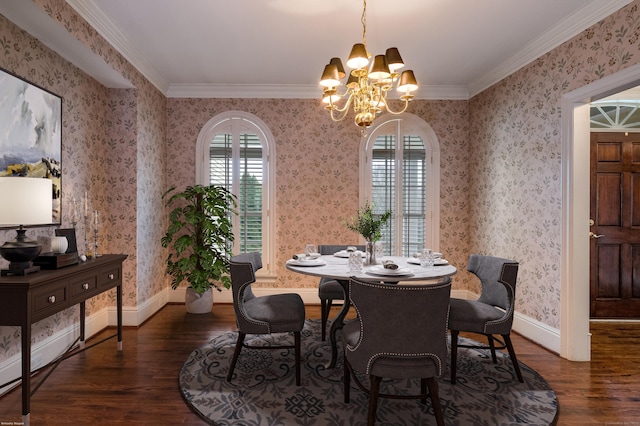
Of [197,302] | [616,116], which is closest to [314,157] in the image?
[197,302]

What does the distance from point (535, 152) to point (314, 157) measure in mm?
2551

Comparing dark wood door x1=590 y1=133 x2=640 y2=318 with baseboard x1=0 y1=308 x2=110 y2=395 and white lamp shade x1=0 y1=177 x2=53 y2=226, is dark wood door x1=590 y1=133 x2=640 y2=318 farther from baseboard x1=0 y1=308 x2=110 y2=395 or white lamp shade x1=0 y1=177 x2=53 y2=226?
baseboard x1=0 y1=308 x2=110 y2=395

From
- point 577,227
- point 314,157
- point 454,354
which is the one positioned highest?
point 314,157

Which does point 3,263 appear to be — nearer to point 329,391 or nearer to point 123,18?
point 123,18

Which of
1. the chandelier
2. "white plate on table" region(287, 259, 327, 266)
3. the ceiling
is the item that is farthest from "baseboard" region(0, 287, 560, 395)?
the chandelier

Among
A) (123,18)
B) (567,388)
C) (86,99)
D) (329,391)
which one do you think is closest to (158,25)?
(123,18)

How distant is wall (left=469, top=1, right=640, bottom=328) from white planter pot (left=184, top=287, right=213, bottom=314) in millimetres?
3507

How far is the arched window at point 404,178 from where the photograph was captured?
4.82 meters

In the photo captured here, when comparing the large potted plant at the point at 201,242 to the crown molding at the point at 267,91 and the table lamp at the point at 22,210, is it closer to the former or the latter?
the crown molding at the point at 267,91

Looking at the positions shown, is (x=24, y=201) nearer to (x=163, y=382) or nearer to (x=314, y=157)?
(x=163, y=382)

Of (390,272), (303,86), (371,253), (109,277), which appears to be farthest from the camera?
(303,86)

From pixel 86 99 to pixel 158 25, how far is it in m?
1.09

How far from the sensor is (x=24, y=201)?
190 cm

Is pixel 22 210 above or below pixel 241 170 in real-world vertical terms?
below
